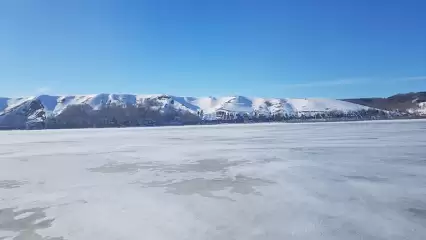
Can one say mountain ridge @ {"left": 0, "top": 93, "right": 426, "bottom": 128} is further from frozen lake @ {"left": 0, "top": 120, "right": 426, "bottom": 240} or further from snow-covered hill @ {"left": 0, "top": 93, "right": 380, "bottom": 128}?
frozen lake @ {"left": 0, "top": 120, "right": 426, "bottom": 240}

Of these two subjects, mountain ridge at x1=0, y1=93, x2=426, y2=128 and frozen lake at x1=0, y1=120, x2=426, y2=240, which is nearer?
frozen lake at x1=0, y1=120, x2=426, y2=240

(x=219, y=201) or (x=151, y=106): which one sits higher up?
(x=151, y=106)

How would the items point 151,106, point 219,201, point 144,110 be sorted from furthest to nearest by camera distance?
point 151,106
point 144,110
point 219,201

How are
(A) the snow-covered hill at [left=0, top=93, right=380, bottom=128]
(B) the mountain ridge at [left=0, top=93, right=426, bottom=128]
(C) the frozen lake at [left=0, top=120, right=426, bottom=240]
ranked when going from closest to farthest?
(C) the frozen lake at [left=0, top=120, right=426, bottom=240] → (B) the mountain ridge at [left=0, top=93, right=426, bottom=128] → (A) the snow-covered hill at [left=0, top=93, right=380, bottom=128]

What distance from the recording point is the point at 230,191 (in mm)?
6277

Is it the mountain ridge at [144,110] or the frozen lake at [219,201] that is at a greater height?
the mountain ridge at [144,110]

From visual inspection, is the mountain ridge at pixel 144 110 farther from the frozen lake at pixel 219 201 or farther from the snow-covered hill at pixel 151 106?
the frozen lake at pixel 219 201

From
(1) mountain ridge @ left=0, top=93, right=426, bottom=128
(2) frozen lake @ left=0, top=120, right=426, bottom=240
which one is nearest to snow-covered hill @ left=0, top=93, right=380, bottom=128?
(1) mountain ridge @ left=0, top=93, right=426, bottom=128

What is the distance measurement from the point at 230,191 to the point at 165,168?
3.33 m

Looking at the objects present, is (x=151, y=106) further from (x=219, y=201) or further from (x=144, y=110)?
(x=219, y=201)

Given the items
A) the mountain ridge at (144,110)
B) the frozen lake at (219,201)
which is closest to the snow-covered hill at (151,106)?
the mountain ridge at (144,110)

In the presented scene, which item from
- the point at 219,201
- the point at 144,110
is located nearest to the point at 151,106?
the point at 144,110

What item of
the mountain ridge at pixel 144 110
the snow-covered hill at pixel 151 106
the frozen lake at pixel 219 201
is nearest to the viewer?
the frozen lake at pixel 219 201

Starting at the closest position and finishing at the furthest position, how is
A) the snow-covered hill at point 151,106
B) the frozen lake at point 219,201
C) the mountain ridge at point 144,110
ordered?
the frozen lake at point 219,201 → the mountain ridge at point 144,110 → the snow-covered hill at point 151,106
